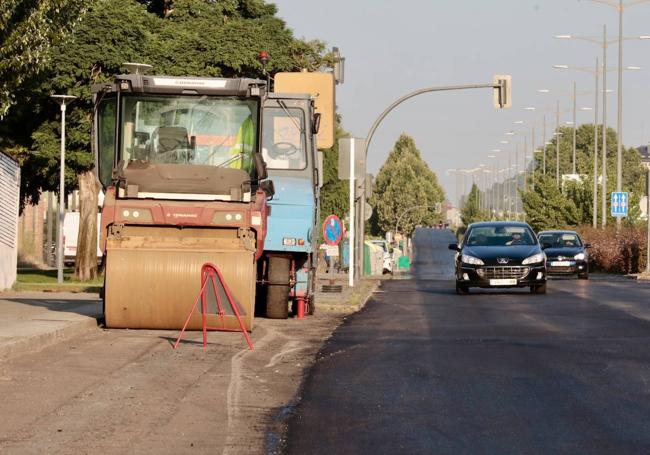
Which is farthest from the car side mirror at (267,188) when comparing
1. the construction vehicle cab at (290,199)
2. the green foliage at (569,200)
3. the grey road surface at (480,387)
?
the green foliage at (569,200)

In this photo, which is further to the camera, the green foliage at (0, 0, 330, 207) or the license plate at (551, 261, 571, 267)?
the license plate at (551, 261, 571, 267)

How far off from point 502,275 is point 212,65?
20.9 m

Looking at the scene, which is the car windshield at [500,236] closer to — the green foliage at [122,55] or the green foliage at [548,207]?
the green foliage at [122,55]

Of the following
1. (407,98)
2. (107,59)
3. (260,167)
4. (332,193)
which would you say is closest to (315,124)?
(260,167)

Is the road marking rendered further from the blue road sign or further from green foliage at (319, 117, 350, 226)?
green foliage at (319, 117, 350, 226)

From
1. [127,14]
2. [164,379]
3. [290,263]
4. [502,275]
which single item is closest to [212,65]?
[127,14]

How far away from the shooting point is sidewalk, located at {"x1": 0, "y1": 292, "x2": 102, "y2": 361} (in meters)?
15.3

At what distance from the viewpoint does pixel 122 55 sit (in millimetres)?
44656

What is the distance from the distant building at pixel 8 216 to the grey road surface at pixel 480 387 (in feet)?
36.8

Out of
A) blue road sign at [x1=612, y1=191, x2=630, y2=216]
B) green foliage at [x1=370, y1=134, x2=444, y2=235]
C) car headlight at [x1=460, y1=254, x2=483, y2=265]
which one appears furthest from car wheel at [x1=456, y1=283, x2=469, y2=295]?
green foliage at [x1=370, y1=134, x2=444, y2=235]

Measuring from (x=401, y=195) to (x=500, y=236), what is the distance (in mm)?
127922

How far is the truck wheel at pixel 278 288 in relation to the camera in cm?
2105

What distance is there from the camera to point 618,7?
58.0 meters

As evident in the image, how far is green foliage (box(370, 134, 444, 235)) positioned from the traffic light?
107 m
